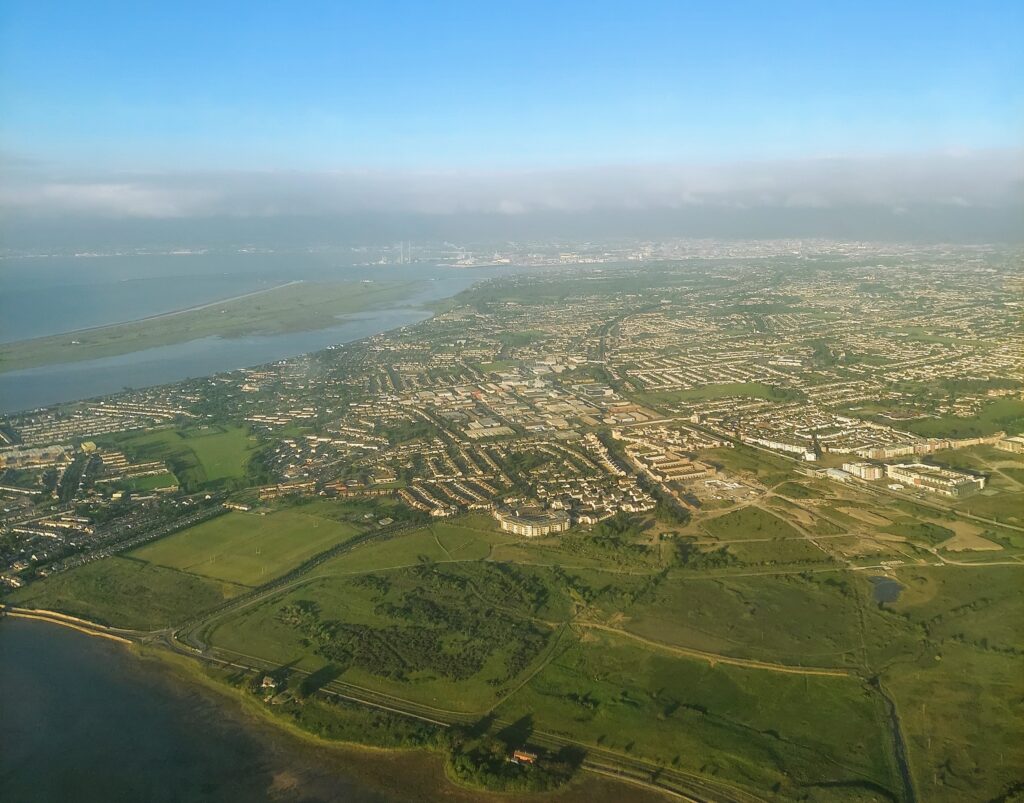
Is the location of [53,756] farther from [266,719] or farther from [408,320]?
[408,320]

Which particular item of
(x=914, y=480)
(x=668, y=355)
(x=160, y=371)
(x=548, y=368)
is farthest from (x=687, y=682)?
(x=160, y=371)

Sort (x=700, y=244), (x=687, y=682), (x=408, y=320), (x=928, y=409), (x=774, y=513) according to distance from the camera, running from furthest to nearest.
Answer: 1. (x=700, y=244)
2. (x=408, y=320)
3. (x=928, y=409)
4. (x=774, y=513)
5. (x=687, y=682)

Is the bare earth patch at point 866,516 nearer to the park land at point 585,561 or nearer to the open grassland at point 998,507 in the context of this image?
the park land at point 585,561

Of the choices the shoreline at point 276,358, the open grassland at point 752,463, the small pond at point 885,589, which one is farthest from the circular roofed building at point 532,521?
the shoreline at point 276,358

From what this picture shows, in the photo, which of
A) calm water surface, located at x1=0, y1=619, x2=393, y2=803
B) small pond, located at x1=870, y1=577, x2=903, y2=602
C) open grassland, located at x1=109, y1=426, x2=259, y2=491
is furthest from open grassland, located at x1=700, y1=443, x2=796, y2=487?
calm water surface, located at x1=0, y1=619, x2=393, y2=803

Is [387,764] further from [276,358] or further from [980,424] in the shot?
[276,358]

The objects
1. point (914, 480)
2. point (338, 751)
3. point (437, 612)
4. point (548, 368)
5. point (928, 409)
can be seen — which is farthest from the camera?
point (548, 368)

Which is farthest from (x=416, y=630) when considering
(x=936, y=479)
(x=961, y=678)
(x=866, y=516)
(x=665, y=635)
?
(x=936, y=479)

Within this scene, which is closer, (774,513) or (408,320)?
(774,513)
